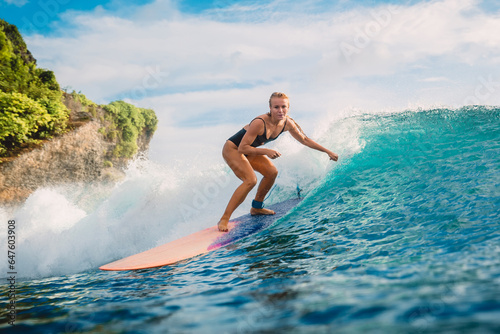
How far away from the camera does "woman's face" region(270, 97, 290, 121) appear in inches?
185

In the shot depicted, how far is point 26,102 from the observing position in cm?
1359

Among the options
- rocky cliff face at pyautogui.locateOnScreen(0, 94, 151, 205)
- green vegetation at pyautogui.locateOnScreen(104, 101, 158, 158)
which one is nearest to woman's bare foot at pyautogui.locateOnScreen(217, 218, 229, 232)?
rocky cliff face at pyautogui.locateOnScreen(0, 94, 151, 205)

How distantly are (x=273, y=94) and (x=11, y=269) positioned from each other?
5.12 m

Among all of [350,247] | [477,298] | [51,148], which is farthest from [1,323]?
[51,148]

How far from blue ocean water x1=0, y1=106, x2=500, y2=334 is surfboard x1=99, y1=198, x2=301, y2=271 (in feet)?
0.74

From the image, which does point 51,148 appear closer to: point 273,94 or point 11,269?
point 11,269

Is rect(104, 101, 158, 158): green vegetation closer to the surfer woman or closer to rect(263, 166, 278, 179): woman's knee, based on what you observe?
the surfer woman

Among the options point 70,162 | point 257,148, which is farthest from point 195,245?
point 70,162

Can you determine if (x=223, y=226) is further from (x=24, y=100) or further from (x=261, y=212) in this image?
(x=24, y=100)

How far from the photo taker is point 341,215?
4660 mm

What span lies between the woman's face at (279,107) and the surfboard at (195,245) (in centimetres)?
162

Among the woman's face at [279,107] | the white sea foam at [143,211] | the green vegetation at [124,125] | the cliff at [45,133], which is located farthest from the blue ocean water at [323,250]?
the green vegetation at [124,125]

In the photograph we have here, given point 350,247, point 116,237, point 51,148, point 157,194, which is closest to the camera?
point 350,247

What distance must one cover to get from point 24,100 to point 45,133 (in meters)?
2.51
